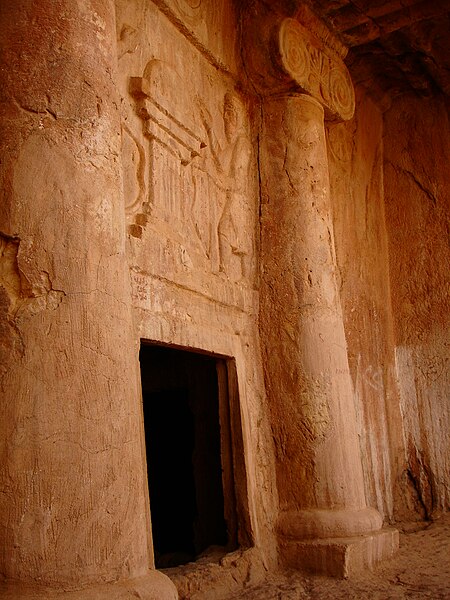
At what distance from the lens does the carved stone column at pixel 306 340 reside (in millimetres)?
5172

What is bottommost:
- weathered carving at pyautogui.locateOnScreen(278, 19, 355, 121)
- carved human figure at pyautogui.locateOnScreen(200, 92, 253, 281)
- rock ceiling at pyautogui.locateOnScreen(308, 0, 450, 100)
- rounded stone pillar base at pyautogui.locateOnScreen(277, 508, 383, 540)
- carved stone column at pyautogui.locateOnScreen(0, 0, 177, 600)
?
rounded stone pillar base at pyautogui.locateOnScreen(277, 508, 383, 540)

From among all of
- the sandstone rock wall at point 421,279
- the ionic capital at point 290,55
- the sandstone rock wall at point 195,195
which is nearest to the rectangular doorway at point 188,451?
the sandstone rock wall at point 195,195

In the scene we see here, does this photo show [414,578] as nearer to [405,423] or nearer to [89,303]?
[405,423]

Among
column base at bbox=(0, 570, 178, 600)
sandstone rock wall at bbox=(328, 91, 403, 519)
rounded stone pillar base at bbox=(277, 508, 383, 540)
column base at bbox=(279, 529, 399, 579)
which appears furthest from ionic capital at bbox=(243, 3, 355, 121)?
column base at bbox=(0, 570, 178, 600)

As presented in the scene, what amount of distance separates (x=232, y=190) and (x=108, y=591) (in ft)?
11.2

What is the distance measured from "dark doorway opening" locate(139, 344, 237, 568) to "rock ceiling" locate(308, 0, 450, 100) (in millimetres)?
3152

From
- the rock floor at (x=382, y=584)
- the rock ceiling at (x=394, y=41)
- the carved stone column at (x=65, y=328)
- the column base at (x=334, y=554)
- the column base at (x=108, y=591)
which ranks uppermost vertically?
the rock ceiling at (x=394, y=41)

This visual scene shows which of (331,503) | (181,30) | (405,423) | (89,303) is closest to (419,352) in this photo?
(405,423)

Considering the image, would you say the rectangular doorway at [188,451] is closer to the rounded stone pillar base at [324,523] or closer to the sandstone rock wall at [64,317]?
the rounded stone pillar base at [324,523]

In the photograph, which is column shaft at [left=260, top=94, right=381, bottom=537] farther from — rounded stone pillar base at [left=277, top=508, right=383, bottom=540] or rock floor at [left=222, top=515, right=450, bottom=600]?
rock floor at [left=222, top=515, right=450, bottom=600]

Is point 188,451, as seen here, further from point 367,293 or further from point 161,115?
point 161,115

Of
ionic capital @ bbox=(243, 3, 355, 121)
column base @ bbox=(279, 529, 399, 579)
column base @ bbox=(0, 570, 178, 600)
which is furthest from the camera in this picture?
ionic capital @ bbox=(243, 3, 355, 121)

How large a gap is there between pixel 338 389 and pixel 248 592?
A: 164cm

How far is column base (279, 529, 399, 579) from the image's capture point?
16.2 ft
